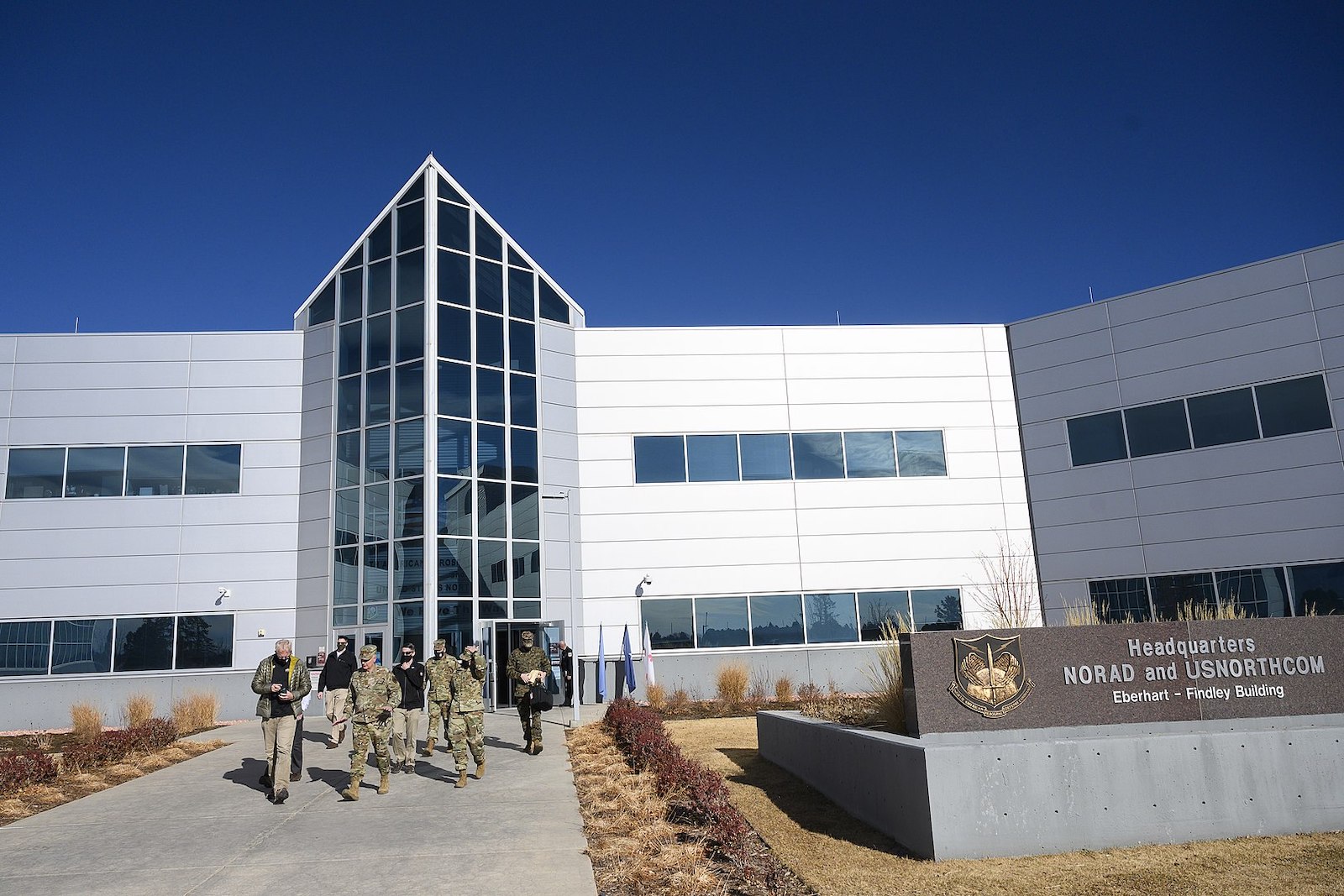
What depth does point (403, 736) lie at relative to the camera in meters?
14.9

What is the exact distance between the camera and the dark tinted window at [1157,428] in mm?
25781

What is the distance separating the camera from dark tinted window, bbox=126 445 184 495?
87.0ft

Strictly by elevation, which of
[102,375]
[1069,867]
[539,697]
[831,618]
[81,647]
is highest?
[102,375]

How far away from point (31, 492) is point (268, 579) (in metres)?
7.02

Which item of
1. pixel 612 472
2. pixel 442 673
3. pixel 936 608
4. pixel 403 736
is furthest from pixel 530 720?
pixel 936 608

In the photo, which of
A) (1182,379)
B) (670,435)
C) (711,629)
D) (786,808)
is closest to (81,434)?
(670,435)

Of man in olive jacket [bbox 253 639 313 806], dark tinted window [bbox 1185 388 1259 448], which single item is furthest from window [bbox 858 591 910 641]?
man in olive jacket [bbox 253 639 313 806]

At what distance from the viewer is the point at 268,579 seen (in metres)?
26.1

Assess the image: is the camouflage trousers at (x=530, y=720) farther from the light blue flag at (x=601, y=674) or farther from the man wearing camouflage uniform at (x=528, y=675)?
the light blue flag at (x=601, y=674)

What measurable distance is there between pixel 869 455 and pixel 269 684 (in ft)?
64.6

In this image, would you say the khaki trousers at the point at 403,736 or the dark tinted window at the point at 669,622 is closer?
the khaki trousers at the point at 403,736

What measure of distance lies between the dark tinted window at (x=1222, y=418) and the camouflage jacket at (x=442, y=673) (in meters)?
21.0

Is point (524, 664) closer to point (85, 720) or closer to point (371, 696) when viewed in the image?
point (371, 696)

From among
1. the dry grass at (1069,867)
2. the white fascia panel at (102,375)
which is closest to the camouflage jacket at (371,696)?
the dry grass at (1069,867)
